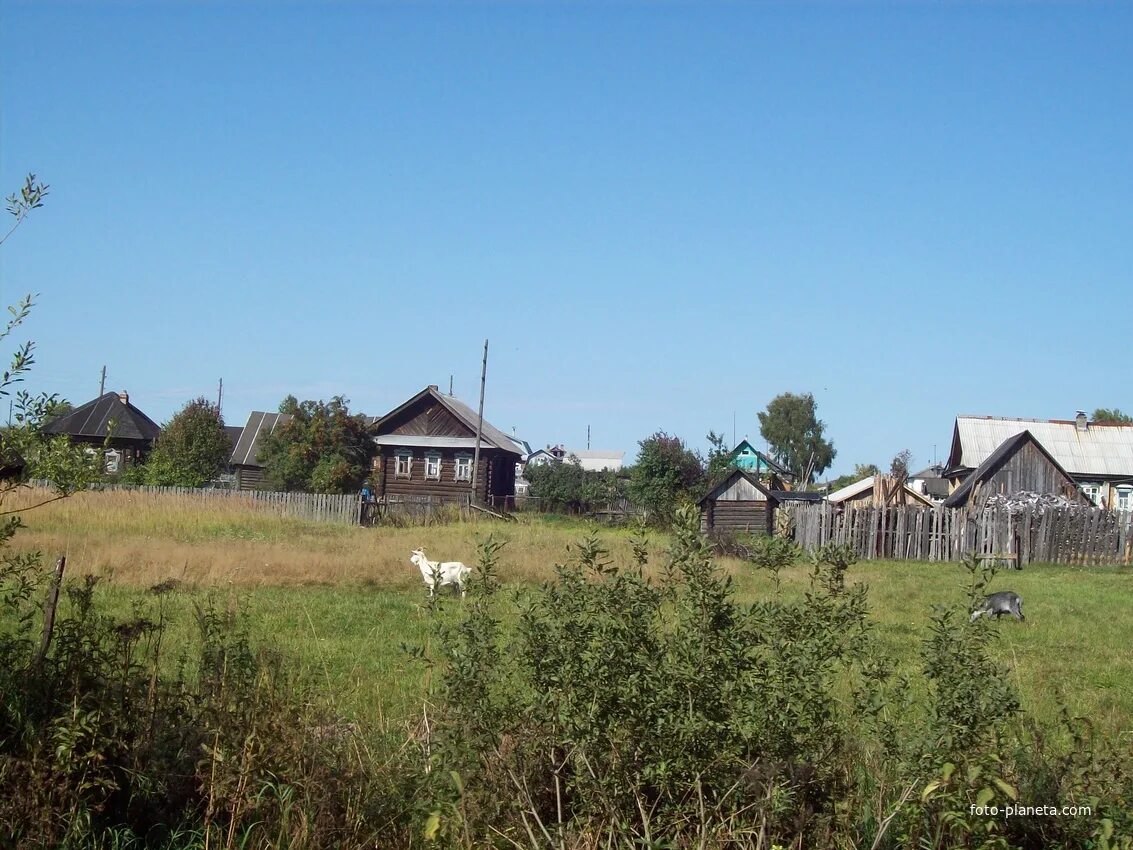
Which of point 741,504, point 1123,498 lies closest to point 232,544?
point 741,504

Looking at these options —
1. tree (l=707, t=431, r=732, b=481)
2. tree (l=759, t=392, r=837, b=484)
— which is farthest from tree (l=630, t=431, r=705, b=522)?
tree (l=759, t=392, r=837, b=484)

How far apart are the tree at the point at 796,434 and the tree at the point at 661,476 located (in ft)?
172

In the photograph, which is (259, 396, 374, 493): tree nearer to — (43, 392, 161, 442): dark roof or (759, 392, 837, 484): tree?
(43, 392, 161, 442): dark roof

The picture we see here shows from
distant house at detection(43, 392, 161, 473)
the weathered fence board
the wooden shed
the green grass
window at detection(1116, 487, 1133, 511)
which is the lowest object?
the green grass

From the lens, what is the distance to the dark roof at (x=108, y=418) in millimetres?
54344

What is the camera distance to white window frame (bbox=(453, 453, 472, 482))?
47.8m

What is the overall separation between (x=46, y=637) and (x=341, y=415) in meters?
41.9

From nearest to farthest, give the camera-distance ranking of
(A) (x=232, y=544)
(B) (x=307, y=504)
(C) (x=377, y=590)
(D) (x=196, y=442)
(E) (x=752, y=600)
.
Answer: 1. (E) (x=752, y=600)
2. (C) (x=377, y=590)
3. (A) (x=232, y=544)
4. (B) (x=307, y=504)
5. (D) (x=196, y=442)

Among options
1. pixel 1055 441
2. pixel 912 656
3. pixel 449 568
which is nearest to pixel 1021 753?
pixel 912 656

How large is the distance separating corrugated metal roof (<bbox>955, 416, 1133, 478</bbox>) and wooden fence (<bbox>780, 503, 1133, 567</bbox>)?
44.9ft

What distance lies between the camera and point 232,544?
2106cm

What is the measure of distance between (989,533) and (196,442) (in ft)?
130

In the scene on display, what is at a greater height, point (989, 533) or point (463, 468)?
point (463, 468)

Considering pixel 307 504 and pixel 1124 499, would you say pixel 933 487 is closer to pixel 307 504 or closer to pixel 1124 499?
pixel 1124 499
